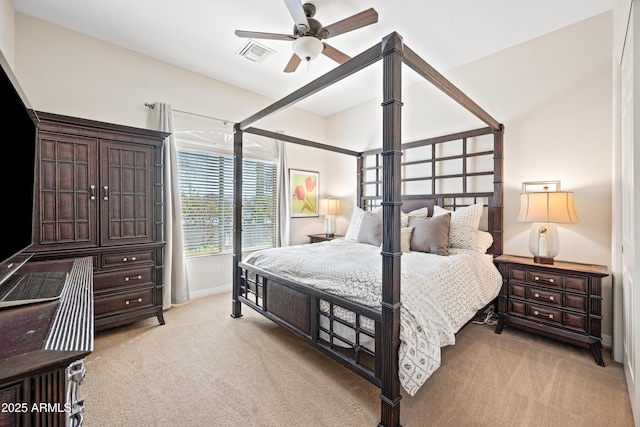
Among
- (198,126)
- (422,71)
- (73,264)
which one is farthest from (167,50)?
(422,71)

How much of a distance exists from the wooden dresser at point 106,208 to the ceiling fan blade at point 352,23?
2041 mm

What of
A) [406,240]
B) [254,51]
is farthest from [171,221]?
[406,240]

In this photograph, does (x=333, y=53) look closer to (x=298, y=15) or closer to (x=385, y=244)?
(x=298, y=15)

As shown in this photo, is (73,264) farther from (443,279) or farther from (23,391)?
(443,279)

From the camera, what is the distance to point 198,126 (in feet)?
12.4

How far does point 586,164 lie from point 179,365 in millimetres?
4085

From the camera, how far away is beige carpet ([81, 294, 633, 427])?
1.66 m

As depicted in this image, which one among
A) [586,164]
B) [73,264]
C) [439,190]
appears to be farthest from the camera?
[439,190]

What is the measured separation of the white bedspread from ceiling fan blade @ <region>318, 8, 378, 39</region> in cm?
193

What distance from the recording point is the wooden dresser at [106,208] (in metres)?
2.39

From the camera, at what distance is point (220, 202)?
4.08 meters

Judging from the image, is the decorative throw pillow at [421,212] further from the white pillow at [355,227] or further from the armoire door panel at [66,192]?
the armoire door panel at [66,192]

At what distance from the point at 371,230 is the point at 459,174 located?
1339 mm

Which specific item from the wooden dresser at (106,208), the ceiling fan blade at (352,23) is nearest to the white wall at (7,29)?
the wooden dresser at (106,208)
